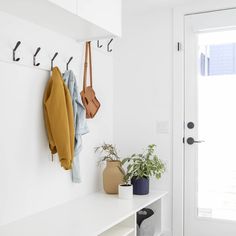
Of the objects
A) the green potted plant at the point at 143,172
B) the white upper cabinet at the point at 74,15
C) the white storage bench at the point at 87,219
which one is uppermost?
the white upper cabinet at the point at 74,15

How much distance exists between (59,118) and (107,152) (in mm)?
997

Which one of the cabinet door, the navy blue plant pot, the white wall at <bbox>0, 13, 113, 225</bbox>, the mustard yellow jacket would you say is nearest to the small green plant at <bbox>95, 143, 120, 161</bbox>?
the navy blue plant pot

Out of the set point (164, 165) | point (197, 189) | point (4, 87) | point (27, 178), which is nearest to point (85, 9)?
point (4, 87)

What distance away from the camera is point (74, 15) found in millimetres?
1986

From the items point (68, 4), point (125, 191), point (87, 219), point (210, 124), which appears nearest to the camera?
point (68, 4)

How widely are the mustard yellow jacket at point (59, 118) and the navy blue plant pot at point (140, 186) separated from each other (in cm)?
78

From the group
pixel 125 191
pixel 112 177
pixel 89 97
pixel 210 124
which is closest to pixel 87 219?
pixel 125 191

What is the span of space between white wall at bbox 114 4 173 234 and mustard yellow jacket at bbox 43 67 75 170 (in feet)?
3.29

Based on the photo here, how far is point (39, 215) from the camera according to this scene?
2156 mm

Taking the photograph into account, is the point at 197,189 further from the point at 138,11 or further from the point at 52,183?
the point at 138,11

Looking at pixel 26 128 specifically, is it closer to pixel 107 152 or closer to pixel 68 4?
pixel 68 4

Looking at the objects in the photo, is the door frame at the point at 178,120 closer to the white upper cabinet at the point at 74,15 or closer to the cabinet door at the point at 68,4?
the white upper cabinet at the point at 74,15

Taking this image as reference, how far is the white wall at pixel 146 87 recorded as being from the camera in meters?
3.01

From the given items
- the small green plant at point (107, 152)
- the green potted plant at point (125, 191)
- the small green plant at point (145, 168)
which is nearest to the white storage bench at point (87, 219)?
the green potted plant at point (125, 191)
